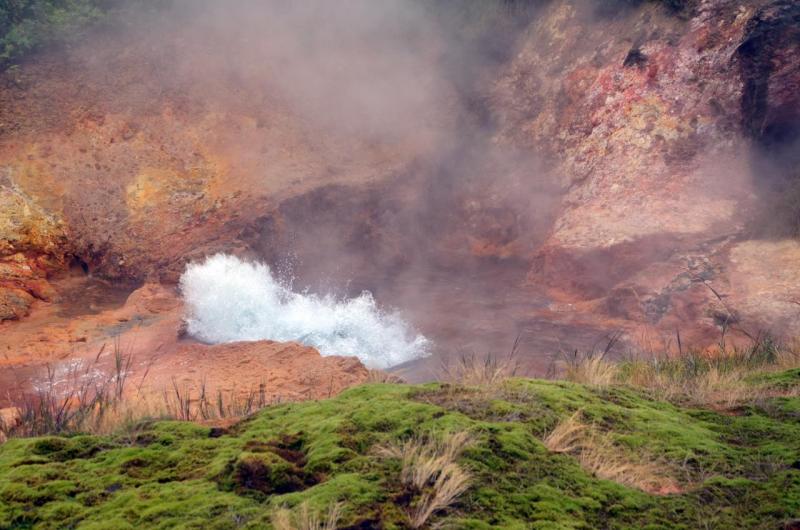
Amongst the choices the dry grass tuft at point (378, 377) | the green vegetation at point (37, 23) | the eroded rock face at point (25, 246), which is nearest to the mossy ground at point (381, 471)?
the dry grass tuft at point (378, 377)

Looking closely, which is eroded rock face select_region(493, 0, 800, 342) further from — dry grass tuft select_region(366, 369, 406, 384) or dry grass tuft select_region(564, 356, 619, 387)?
dry grass tuft select_region(366, 369, 406, 384)

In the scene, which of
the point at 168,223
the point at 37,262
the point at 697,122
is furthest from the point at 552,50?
the point at 37,262

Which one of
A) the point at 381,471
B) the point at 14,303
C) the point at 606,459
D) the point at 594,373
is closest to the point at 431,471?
the point at 381,471

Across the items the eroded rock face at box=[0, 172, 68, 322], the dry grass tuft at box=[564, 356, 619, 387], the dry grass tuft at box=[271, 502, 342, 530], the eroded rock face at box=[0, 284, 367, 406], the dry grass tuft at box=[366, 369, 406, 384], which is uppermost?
the eroded rock face at box=[0, 172, 68, 322]

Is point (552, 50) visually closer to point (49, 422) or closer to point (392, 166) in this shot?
point (392, 166)

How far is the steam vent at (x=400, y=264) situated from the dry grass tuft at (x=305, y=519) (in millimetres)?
12

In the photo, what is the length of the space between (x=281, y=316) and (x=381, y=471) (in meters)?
8.98

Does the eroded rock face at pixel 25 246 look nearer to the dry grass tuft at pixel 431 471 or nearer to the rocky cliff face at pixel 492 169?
the rocky cliff face at pixel 492 169

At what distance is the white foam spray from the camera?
34.2 ft

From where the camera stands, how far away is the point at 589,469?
3070mm

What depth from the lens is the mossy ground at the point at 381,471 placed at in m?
2.52

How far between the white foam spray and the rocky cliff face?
95 centimetres

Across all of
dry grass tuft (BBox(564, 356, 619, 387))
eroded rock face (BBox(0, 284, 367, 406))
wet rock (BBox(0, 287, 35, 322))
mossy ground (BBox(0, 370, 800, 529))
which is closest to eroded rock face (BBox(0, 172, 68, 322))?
wet rock (BBox(0, 287, 35, 322))

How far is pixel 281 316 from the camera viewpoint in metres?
11.5
